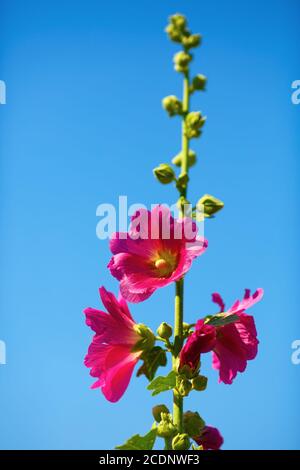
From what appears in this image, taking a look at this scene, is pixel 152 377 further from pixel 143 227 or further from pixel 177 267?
pixel 143 227

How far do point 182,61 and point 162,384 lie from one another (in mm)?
1926

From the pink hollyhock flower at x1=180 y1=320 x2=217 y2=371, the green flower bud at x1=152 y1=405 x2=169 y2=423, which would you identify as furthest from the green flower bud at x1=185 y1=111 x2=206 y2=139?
the green flower bud at x1=152 y1=405 x2=169 y2=423

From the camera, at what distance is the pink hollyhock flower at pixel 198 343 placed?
2350 millimetres

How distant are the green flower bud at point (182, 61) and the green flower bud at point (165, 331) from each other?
1598mm

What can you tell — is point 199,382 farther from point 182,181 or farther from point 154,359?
point 182,181

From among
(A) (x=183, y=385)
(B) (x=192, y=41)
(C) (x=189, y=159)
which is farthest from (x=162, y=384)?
(B) (x=192, y=41)

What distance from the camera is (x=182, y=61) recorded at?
10.8 feet

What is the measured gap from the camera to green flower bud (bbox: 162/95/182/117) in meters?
3.13

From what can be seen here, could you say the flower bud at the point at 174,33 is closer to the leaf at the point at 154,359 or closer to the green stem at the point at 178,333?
the green stem at the point at 178,333

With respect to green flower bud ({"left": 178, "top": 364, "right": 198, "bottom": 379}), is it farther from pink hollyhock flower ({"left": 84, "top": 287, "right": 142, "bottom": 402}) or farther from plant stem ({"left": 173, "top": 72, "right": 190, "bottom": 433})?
pink hollyhock flower ({"left": 84, "top": 287, "right": 142, "bottom": 402})

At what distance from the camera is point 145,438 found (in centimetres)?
249

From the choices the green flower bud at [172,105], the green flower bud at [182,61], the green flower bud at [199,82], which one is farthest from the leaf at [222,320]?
the green flower bud at [182,61]

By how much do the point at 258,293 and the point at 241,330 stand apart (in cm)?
20

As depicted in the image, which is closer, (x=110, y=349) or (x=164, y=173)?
(x=110, y=349)
